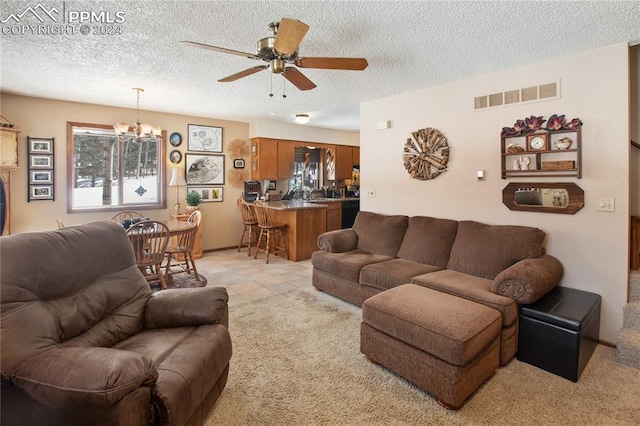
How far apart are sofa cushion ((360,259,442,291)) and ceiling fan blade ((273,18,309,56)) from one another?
212 cm

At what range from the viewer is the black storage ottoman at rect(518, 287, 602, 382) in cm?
224

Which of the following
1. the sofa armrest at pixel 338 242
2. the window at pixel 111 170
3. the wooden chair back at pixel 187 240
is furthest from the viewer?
the window at pixel 111 170

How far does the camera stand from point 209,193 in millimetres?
6227

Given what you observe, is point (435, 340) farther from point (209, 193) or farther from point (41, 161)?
point (41, 161)

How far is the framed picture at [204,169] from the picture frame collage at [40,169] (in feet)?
6.25

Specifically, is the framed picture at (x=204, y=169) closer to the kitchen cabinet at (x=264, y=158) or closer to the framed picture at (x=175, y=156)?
the framed picture at (x=175, y=156)

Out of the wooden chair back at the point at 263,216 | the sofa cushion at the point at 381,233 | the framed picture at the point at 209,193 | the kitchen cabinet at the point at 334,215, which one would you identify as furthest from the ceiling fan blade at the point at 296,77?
the framed picture at the point at 209,193

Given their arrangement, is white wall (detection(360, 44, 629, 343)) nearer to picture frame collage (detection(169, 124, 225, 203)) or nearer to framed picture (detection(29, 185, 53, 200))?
picture frame collage (detection(169, 124, 225, 203))

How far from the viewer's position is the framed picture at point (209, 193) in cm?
609

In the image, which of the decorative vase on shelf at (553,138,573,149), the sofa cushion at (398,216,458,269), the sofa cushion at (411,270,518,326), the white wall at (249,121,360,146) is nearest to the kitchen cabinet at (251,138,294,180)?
the white wall at (249,121,360,146)

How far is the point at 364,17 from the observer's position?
90.4 inches

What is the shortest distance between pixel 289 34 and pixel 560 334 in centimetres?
269

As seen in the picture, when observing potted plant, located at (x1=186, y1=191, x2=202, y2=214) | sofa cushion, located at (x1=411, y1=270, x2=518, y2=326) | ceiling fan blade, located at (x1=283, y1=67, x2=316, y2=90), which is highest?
ceiling fan blade, located at (x1=283, y1=67, x2=316, y2=90)

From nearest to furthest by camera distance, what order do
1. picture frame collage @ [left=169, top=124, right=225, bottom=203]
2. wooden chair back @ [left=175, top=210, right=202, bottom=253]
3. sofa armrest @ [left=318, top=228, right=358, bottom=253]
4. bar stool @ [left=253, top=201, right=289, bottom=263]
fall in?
sofa armrest @ [left=318, top=228, right=358, bottom=253] → wooden chair back @ [left=175, top=210, right=202, bottom=253] → bar stool @ [left=253, top=201, right=289, bottom=263] → picture frame collage @ [left=169, top=124, right=225, bottom=203]
